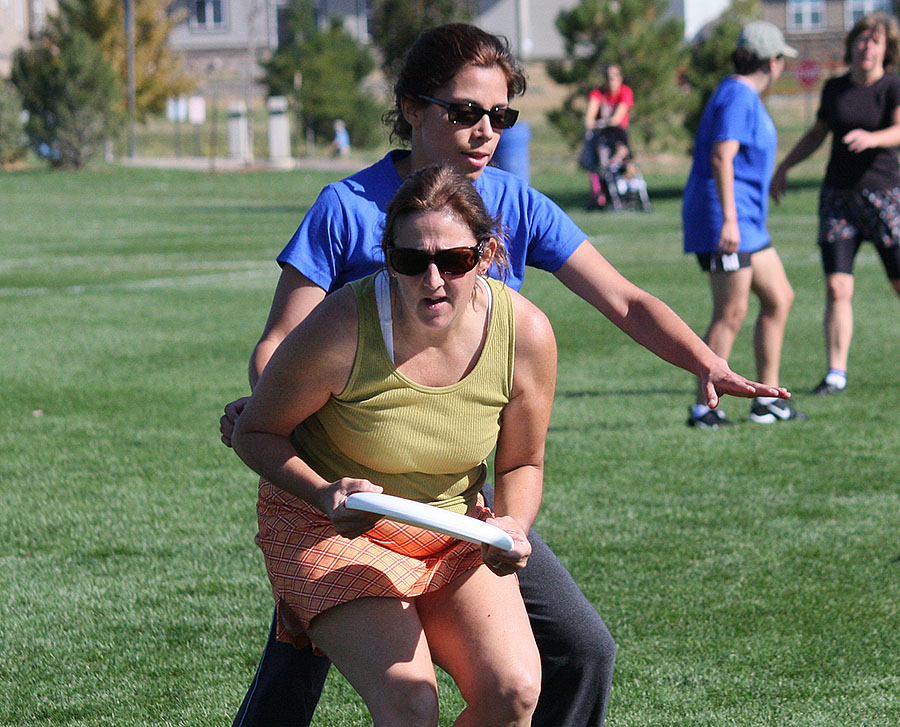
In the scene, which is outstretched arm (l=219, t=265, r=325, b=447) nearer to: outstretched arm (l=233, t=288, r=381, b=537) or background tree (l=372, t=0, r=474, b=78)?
outstretched arm (l=233, t=288, r=381, b=537)

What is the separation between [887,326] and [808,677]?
25.6ft

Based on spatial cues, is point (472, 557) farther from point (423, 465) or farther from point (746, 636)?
point (746, 636)

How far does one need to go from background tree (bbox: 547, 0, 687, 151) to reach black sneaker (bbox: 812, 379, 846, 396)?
99.1 ft

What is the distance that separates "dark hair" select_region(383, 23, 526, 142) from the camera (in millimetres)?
3459

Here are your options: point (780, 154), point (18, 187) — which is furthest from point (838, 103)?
point (780, 154)

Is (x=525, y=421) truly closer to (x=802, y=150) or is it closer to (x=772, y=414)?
(x=772, y=414)

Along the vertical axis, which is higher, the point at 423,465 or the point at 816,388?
the point at 423,465

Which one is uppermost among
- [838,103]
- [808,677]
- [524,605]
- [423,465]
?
[838,103]

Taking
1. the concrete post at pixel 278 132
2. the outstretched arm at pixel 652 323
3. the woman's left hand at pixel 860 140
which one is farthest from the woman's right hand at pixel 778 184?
the concrete post at pixel 278 132

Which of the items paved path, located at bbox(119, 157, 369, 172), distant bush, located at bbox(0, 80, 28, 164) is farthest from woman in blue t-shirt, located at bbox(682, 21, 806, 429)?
distant bush, located at bbox(0, 80, 28, 164)

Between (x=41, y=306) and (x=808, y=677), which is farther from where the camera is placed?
(x=41, y=306)

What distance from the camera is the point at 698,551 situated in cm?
584

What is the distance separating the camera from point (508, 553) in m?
2.93

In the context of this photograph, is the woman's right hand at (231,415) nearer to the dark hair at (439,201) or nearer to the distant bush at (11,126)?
the dark hair at (439,201)
